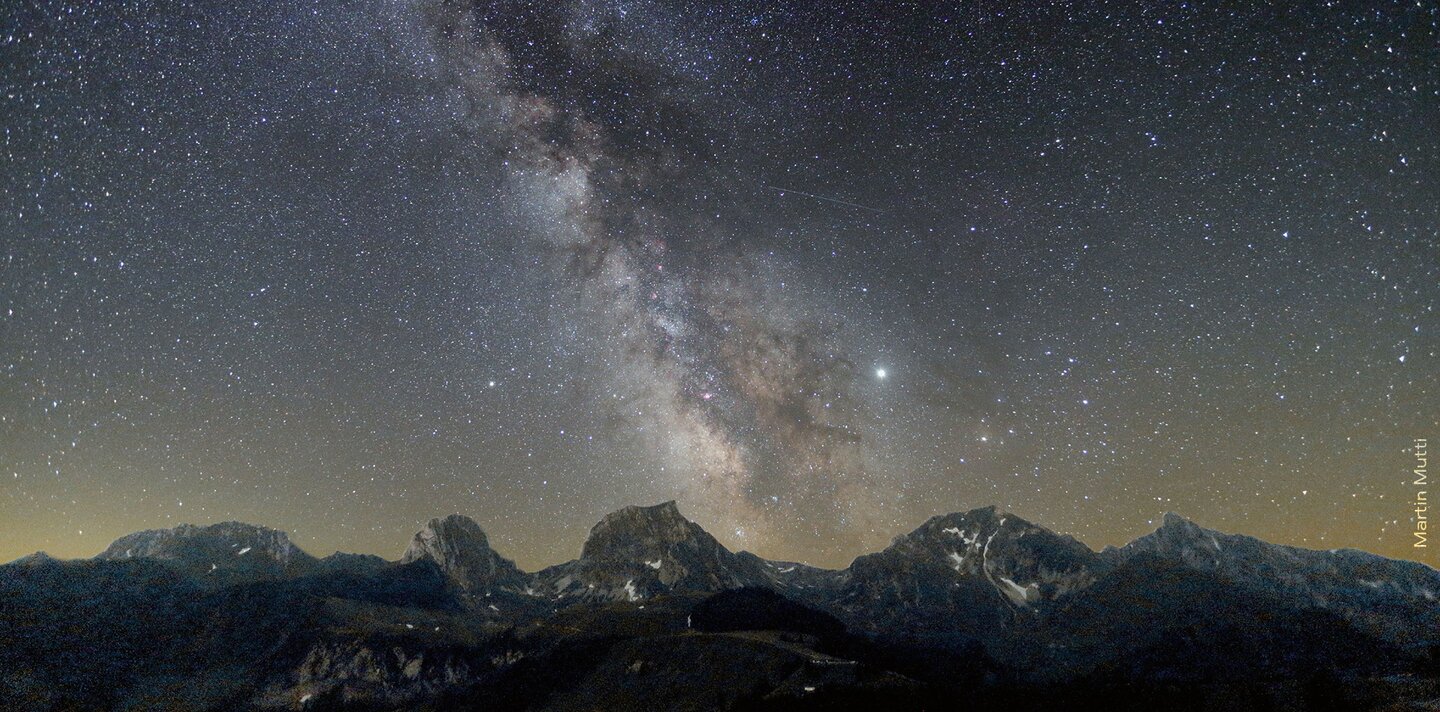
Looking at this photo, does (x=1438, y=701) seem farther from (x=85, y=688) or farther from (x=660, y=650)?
(x=85, y=688)

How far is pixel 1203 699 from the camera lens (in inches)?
6196

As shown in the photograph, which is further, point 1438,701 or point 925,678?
point 925,678

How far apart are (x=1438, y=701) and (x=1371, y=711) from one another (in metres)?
12.2

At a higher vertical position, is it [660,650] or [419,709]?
[660,650]

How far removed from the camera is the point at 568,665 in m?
195

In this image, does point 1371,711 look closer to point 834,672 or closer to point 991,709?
point 991,709

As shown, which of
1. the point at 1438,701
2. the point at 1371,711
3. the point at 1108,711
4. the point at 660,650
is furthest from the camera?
the point at 660,650

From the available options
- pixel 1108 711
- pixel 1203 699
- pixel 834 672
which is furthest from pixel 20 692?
pixel 1203 699

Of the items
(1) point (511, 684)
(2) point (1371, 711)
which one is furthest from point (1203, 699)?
(1) point (511, 684)

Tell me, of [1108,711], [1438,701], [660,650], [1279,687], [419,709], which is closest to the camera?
[1438,701]

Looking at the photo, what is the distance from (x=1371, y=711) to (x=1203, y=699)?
145ft

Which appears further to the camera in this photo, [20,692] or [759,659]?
[20,692]

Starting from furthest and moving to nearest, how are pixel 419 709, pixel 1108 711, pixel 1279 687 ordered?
1. pixel 419 709
2. pixel 1279 687
3. pixel 1108 711

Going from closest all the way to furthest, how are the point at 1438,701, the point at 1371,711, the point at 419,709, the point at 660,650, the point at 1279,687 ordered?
the point at 1438,701 < the point at 1371,711 < the point at 1279,687 < the point at 660,650 < the point at 419,709
